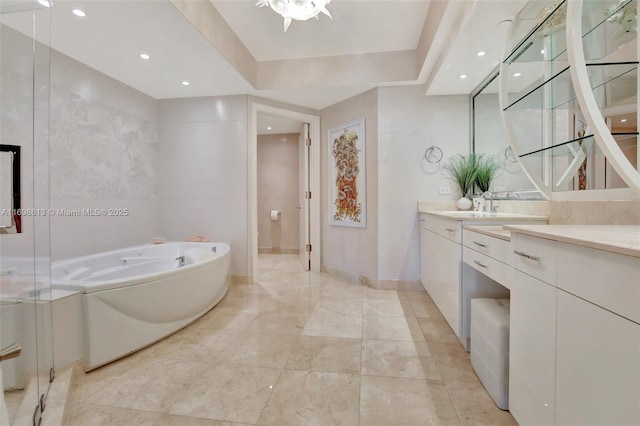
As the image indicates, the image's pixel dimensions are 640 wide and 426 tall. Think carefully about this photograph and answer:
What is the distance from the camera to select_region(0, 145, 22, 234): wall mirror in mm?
1310

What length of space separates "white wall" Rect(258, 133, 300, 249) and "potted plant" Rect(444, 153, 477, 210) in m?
2.95

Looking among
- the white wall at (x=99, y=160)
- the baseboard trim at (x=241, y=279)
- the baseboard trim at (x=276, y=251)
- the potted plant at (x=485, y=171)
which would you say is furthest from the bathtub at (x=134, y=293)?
the potted plant at (x=485, y=171)

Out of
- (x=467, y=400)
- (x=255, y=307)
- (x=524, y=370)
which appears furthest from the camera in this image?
(x=255, y=307)

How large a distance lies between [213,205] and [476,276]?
116 inches

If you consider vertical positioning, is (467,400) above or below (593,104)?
below

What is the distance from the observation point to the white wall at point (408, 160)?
9.90 feet

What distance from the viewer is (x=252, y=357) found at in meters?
1.75

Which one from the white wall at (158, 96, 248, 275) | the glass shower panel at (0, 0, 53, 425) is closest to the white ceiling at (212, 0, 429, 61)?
the white wall at (158, 96, 248, 275)

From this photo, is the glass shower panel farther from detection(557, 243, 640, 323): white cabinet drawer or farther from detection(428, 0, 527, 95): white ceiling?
detection(428, 0, 527, 95): white ceiling

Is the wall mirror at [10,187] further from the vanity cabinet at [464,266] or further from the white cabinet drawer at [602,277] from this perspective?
the vanity cabinet at [464,266]

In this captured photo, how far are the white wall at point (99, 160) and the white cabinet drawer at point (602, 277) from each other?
3331mm

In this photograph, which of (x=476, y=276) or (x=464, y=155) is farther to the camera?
(x=464, y=155)

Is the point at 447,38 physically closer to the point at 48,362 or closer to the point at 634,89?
the point at 634,89

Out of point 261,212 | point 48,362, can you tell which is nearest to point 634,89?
point 48,362
